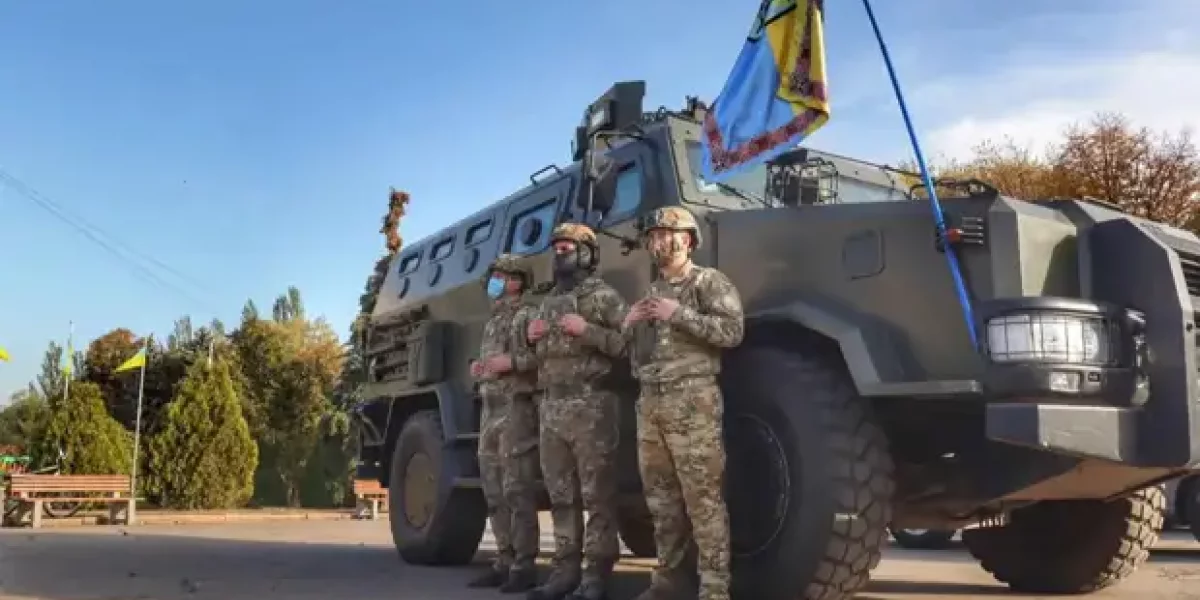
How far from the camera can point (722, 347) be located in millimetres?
4535

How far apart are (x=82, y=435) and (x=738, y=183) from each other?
14.1 meters

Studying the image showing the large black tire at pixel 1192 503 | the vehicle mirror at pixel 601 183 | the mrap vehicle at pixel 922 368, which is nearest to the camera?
the mrap vehicle at pixel 922 368

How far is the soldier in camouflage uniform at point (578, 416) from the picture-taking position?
198 inches

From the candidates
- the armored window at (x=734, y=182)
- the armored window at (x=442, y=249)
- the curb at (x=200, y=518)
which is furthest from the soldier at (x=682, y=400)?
the curb at (x=200, y=518)

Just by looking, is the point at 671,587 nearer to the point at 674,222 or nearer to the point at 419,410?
the point at 674,222

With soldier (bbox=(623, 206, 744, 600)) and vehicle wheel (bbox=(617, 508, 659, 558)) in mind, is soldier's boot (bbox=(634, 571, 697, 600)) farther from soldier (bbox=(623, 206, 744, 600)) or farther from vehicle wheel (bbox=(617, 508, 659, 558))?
vehicle wheel (bbox=(617, 508, 659, 558))

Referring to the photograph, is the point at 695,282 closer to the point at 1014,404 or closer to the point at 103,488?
the point at 1014,404

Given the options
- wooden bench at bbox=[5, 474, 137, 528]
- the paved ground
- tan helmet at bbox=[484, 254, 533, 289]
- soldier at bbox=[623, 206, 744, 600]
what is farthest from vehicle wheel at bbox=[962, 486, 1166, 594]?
wooden bench at bbox=[5, 474, 137, 528]

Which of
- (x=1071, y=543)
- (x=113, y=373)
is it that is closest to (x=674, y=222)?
(x=1071, y=543)

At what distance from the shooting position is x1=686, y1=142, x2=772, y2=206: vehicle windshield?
215 inches

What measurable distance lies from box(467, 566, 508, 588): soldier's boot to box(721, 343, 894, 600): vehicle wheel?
185 cm

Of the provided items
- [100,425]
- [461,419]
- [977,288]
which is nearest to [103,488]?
[100,425]

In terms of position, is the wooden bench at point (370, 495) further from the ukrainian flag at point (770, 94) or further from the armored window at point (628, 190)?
the ukrainian flag at point (770, 94)

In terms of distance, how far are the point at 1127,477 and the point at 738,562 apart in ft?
4.99
